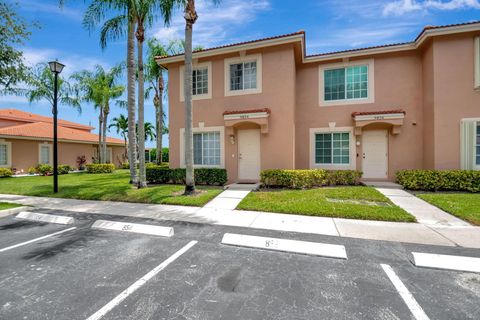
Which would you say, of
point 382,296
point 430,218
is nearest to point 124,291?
point 382,296

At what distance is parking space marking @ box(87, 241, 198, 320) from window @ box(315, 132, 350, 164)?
974cm

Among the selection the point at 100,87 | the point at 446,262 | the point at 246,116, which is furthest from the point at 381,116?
the point at 100,87

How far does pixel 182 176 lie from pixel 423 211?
32.3ft

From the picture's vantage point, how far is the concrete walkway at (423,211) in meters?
5.75

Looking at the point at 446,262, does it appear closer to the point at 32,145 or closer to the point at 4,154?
the point at 4,154

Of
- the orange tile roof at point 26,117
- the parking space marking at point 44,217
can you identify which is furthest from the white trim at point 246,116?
the orange tile roof at point 26,117

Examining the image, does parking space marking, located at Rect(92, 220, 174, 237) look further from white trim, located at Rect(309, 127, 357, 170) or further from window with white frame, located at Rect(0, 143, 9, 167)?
window with white frame, located at Rect(0, 143, 9, 167)

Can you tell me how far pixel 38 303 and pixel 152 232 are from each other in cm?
256

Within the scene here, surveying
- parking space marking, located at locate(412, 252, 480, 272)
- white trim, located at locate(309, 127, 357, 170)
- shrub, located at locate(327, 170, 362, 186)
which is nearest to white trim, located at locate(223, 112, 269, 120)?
white trim, located at locate(309, 127, 357, 170)

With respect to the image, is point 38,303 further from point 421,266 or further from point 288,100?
point 288,100

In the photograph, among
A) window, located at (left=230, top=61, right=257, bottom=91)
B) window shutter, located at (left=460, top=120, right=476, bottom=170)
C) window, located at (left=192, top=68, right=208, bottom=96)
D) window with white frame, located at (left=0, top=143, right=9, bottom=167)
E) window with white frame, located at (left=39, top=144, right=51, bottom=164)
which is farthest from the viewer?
window with white frame, located at (left=39, top=144, right=51, bottom=164)

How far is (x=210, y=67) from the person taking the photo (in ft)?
40.6

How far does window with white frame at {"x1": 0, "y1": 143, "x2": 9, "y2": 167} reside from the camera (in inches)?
740

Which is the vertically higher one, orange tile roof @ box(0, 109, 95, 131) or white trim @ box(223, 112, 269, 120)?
orange tile roof @ box(0, 109, 95, 131)
